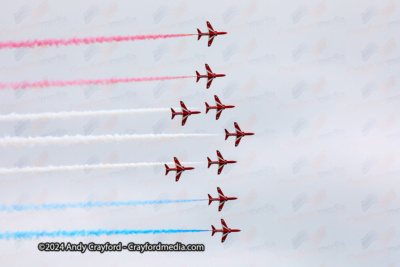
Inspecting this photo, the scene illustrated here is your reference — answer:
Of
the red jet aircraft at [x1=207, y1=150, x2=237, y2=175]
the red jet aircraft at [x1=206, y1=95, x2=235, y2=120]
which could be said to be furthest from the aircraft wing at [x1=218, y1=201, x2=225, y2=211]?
the red jet aircraft at [x1=206, y1=95, x2=235, y2=120]

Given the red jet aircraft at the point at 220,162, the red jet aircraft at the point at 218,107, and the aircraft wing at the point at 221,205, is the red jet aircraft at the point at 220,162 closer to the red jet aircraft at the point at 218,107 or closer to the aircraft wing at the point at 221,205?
the aircraft wing at the point at 221,205

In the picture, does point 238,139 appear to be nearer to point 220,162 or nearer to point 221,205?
point 220,162

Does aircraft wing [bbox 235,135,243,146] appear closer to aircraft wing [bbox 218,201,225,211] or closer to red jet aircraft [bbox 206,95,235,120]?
red jet aircraft [bbox 206,95,235,120]

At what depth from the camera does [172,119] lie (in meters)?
121

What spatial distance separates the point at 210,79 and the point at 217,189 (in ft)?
52.2

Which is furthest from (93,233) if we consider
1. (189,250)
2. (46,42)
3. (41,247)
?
(46,42)

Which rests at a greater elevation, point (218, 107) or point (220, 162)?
point (218, 107)

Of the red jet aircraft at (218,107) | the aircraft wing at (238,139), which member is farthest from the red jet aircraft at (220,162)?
the red jet aircraft at (218,107)

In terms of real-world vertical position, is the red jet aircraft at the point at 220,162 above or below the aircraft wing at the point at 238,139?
below

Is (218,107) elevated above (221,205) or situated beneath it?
elevated above

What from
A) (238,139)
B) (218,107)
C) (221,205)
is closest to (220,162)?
(238,139)

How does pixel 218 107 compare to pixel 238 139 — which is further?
pixel 238 139

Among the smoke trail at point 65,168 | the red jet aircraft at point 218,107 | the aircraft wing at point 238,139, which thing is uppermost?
the red jet aircraft at point 218,107

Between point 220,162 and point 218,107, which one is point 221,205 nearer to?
point 220,162
